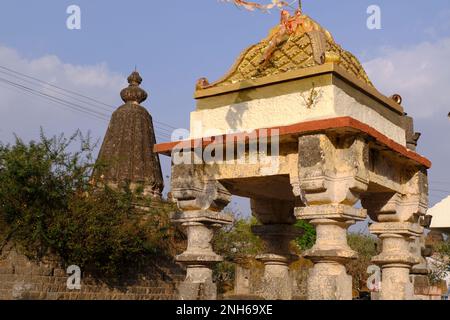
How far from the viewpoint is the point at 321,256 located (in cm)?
653

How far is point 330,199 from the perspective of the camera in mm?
6641

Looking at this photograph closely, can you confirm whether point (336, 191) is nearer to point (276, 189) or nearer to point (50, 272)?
point (276, 189)

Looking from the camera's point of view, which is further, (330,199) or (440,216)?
(440,216)

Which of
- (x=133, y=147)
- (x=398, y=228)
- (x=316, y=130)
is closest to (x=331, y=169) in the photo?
(x=316, y=130)

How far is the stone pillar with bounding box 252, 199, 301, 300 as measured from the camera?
9375mm

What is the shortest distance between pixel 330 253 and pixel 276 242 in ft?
10.5

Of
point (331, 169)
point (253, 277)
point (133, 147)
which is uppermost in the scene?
point (133, 147)

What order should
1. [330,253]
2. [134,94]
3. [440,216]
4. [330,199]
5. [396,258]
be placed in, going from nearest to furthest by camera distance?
[330,253] < [330,199] < [396,258] < [134,94] < [440,216]

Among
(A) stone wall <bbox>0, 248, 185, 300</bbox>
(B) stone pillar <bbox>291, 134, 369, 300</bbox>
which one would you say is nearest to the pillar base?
(B) stone pillar <bbox>291, 134, 369, 300</bbox>

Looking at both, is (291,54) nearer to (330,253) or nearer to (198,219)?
(198,219)

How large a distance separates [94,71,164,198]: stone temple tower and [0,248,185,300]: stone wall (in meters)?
3.39

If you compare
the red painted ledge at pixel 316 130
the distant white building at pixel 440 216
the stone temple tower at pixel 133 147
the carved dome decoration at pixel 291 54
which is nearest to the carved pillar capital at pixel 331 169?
the red painted ledge at pixel 316 130

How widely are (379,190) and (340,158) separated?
1.64m
